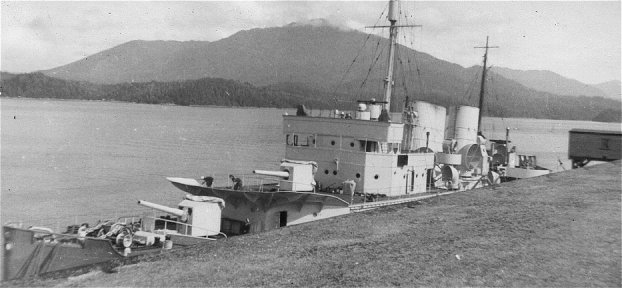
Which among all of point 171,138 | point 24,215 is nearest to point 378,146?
point 24,215

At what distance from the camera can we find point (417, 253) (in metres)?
4.85

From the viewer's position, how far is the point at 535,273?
14.5ft

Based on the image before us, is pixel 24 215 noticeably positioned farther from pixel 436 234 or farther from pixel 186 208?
pixel 436 234

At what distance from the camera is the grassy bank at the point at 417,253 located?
408 centimetres

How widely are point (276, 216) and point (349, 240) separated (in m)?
12.8

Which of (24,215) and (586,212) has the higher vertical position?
(586,212)

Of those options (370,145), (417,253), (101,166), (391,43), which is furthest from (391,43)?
(101,166)

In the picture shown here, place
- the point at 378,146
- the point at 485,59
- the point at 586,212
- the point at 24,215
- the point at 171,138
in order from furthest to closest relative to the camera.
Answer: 1. the point at 171,138
2. the point at 485,59
3. the point at 24,215
4. the point at 378,146
5. the point at 586,212

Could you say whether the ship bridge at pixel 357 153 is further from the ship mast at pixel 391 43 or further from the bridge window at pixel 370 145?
the ship mast at pixel 391 43

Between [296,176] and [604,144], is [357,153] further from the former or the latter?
[604,144]

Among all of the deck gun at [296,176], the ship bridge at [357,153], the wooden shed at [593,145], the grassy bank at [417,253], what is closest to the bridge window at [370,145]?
the ship bridge at [357,153]

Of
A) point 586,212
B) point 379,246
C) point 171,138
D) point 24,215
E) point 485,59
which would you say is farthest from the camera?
point 171,138

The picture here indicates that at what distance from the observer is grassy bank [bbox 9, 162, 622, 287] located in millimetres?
4078

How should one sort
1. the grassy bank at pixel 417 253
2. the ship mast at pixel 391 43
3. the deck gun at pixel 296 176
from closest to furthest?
the grassy bank at pixel 417 253 < the deck gun at pixel 296 176 < the ship mast at pixel 391 43
